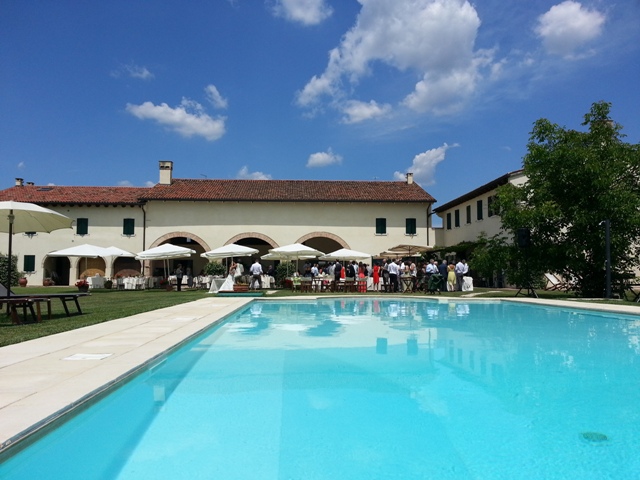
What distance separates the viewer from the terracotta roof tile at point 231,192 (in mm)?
26172

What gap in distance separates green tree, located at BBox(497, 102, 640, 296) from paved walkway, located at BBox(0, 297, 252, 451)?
1218 cm

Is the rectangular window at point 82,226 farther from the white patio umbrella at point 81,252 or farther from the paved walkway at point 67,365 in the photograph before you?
the paved walkway at point 67,365

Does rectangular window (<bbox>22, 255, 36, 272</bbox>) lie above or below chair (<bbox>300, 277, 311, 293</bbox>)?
above

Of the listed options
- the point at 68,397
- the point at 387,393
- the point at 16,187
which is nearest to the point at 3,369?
the point at 68,397

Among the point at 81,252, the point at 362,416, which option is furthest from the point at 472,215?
the point at 362,416

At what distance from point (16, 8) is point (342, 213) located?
19069 mm

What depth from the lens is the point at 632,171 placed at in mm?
15102

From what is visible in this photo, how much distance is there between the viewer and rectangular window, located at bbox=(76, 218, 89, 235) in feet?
86.7

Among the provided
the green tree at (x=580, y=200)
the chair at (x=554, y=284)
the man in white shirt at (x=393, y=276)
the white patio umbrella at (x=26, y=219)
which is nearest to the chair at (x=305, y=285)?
the man in white shirt at (x=393, y=276)

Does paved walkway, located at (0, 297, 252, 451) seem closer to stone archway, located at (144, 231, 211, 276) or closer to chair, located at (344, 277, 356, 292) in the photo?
chair, located at (344, 277, 356, 292)

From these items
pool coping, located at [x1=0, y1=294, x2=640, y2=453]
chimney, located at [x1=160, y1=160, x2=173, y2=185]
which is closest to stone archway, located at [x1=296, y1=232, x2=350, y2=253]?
chimney, located at [x1=160, y1=160, x2=173, y2=185]

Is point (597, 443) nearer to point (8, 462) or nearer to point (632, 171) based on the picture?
point (8, 462)

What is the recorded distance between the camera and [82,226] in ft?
86.8

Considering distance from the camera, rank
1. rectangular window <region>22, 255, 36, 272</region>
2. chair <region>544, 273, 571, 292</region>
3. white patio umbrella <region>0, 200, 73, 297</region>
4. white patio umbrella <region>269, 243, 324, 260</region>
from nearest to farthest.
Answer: white patio umbrella <region>0, 200, 73, 297</region> → chair <region>544, 273, 571, 292</region> → white patio umbrella <region>269, 243, 324, 260</region> → rectangular window <region>22, 255, 36, 272</region>
